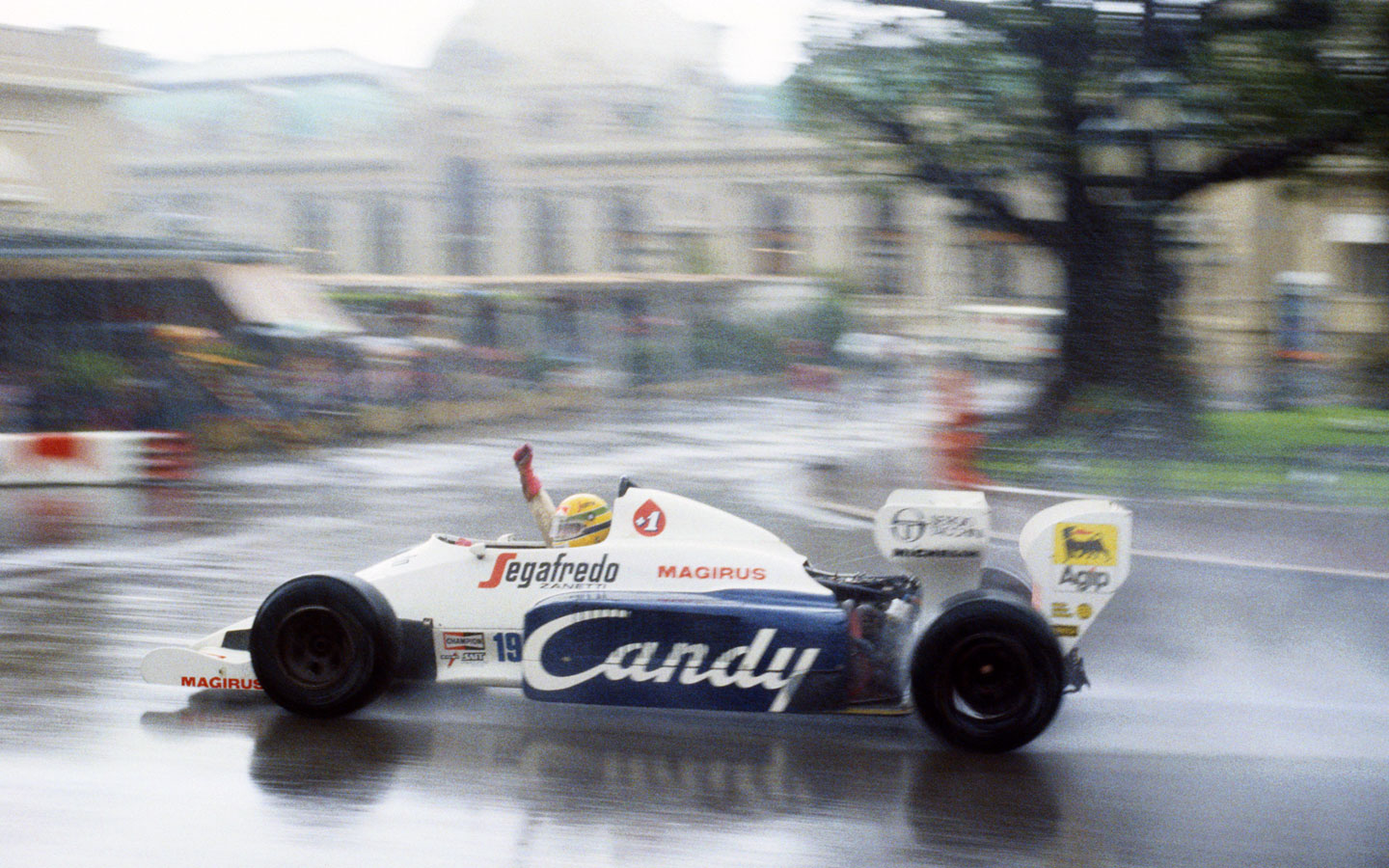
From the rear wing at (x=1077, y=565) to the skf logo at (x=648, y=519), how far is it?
5.10 feet

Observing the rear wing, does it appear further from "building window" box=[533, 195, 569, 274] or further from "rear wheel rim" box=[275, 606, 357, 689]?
"building window" box=[533, 195, 569, 274]

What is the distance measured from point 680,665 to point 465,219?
35715mm

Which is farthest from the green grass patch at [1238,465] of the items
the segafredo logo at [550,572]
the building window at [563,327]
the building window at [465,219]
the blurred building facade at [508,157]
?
the building window at [465,219]

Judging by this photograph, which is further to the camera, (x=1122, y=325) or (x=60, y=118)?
(x=60, y=118)

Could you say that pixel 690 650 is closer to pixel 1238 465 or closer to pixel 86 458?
pixel 1238 465

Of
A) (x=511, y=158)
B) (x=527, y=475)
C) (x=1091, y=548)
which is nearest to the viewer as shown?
(x=1091, y=548)

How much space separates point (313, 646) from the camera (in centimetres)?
585

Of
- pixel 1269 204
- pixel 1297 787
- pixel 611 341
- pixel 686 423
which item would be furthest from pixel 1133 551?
pixel 611 341

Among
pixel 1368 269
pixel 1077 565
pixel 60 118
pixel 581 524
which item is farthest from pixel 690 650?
pixel 60 118

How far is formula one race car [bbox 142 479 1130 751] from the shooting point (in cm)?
544

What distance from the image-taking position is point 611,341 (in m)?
27.9

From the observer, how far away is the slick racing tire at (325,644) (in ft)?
18.7

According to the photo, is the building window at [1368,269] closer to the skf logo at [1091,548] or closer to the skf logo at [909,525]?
the skf logo at [1091,548]

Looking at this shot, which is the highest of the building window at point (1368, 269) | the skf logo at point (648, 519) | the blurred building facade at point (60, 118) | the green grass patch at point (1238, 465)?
the blurred building facade at point (60, 118)
